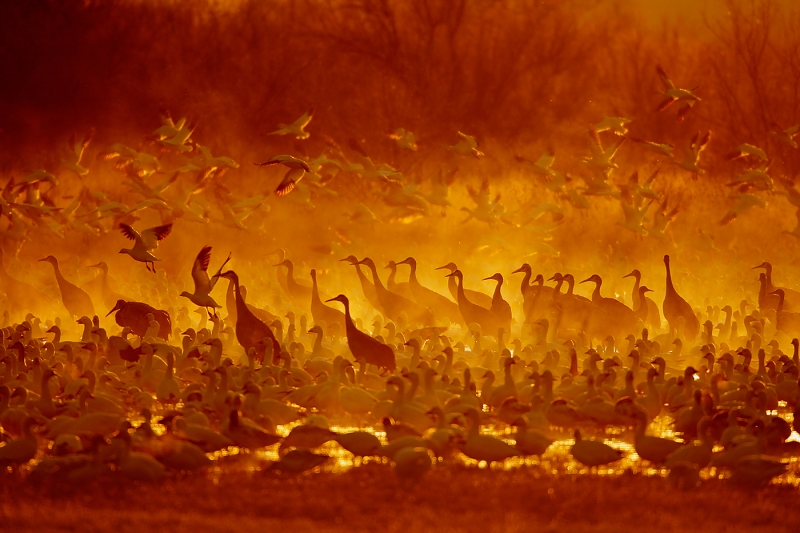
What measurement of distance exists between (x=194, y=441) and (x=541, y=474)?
2.53 m

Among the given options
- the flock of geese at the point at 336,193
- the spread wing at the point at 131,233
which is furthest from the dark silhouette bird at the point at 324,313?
the spread wing at the point at 131,233

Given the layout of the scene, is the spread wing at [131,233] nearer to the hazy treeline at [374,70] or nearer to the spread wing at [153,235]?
the spread wing at [153,235]

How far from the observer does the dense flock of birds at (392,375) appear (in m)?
8.70

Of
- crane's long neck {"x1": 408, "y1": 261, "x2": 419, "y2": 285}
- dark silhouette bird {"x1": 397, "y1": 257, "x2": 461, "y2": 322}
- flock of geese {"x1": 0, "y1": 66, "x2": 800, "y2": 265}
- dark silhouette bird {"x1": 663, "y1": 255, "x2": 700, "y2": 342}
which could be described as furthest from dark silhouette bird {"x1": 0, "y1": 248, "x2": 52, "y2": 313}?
dark silhouette bird {"x1": 663, "y1": 255, "x2": 700, "y2": 342}

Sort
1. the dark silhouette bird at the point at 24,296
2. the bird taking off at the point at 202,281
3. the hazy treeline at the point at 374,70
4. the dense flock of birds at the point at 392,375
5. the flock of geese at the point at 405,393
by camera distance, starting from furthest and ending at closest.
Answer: the hazy treeline at the point at 374,70 → the dark silhouette bird at the point at 24,296 → the bird taking off at the point at 202,281 → the dense flock of birds at the point at 392,375 → the flock of geese at the point at 405,393

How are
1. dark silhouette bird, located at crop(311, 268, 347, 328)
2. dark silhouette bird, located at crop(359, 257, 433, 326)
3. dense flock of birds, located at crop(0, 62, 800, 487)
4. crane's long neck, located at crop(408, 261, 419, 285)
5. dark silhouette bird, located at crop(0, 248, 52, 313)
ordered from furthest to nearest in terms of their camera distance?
dark silhouette bird, located at crop(0, 248, 52, 313) < crane's long neck, located at crop(408, 261, 419, 285) < dark silhouette bird, located at crop(359, 257, 433, 326) < dark silhouette bird, located at crop(311, 268, 347, 328) < dense flock of birds, located at crop(0, 62, 800, 487)

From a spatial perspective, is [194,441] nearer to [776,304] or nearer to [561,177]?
[776,304]

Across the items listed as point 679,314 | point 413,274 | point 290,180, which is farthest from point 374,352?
point 679,314

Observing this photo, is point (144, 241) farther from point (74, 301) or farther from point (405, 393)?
point (405, 393)

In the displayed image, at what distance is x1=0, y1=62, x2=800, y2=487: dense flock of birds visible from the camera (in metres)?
8.70

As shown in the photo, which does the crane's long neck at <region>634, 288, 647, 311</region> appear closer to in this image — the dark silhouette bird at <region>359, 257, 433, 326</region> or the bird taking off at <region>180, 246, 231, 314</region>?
the dark silhouette bird at <region>359, 257, 433, 326</region>

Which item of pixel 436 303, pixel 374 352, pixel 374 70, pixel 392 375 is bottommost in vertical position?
pixel 392 375

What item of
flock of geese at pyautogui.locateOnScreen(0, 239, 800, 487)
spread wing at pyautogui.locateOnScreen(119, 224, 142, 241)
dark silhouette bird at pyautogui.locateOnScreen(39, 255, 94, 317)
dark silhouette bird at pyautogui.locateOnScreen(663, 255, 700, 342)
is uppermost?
spread wing at pyautogui.locateOnScreen(119, 224, 142, 241)

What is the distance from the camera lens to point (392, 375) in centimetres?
1116
